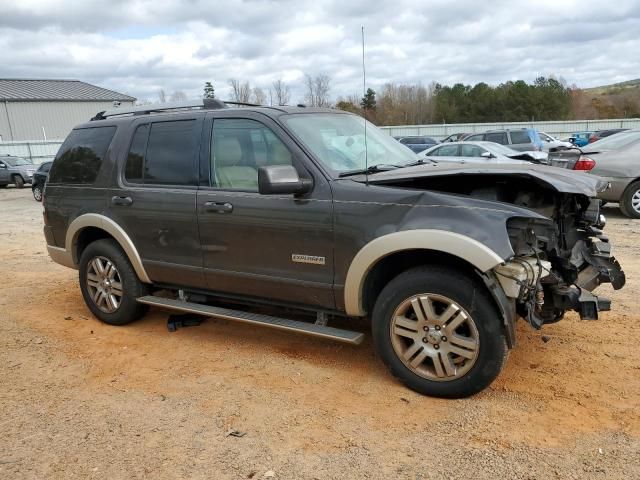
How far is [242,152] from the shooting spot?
4.50m

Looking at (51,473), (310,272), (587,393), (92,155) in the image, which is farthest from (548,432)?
(92,155)

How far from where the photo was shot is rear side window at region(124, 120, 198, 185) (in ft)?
15.5

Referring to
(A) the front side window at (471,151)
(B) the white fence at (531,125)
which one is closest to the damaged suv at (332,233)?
(A) the front side window at (471,151)

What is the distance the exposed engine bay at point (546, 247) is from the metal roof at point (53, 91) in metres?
54.9

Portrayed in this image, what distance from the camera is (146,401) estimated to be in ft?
12.8

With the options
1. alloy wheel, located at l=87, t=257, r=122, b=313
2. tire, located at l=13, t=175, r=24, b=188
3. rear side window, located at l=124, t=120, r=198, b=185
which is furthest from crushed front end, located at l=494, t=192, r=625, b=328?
tire, located at l=13, t=175, r=24, b=188

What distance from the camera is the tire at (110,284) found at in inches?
206

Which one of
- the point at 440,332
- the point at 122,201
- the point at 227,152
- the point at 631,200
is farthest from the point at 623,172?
the point at 122,201

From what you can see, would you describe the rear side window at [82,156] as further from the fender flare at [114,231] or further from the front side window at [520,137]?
the front side window at [520,137]

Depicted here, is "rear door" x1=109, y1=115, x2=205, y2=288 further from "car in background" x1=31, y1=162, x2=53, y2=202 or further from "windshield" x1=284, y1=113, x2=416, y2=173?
"car in background" x1=31, y1=162, x2=53, y2=202

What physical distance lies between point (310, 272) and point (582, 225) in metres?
2.07

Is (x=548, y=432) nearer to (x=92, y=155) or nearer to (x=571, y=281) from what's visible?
(x=571, y=281)

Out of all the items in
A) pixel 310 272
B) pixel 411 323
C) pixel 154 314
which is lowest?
pixel 154 314

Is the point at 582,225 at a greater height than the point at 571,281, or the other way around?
the point at 582,225
